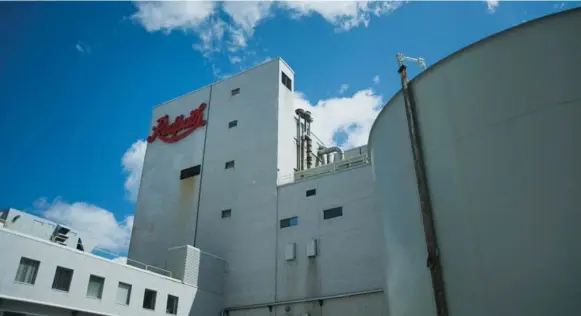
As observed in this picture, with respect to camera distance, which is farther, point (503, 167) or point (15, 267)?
point (15, 267)

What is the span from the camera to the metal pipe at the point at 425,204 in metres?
9.15

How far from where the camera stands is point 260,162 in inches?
1141

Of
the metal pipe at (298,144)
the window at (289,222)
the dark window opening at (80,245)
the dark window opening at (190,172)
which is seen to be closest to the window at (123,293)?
the dark window opening at (80,245)

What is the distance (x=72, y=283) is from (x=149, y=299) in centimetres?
436

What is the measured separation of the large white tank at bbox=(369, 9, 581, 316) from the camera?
7996 mm

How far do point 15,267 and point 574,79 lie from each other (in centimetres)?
1913

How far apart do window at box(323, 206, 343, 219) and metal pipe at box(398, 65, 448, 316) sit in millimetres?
13810

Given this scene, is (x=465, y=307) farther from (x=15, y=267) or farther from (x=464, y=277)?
(x=15, y=267)

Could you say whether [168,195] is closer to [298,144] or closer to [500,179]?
[298,144]

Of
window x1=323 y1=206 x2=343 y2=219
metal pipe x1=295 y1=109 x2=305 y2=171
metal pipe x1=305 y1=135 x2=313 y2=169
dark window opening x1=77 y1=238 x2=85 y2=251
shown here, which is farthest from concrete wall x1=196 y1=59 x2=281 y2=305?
dark window opening x1=77 y1=238 x2=85 y2=251

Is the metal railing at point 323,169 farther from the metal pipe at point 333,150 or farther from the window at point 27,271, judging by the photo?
the window at point 27,271

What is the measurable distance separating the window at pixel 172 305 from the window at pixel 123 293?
7.60 ft

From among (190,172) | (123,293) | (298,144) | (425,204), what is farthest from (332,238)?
(425,204)

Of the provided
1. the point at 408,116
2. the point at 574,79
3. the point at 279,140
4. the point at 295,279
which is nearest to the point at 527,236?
the point at 574,79
